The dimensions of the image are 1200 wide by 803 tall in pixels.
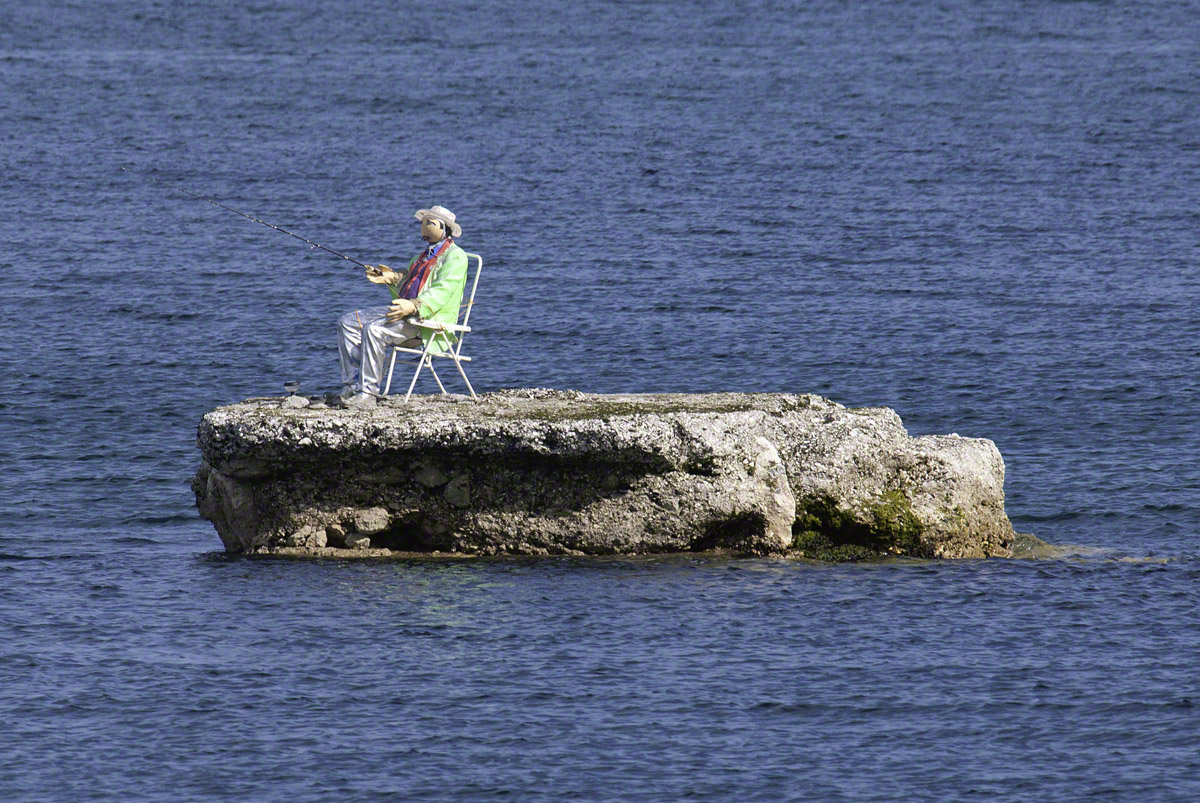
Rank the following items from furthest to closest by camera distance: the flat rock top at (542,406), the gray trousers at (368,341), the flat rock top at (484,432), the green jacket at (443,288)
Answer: the gray trousers at (368,341) < the green jacket at (443,288) < the flat rock top at (542,406) < the flat rock top at (484,432)

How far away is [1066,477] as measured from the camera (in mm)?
20828

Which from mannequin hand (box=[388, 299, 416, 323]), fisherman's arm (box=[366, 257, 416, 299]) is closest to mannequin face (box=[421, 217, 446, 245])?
fisherman's arm (box=[366, 257, 416, 299])

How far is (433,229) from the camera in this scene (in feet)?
54.8

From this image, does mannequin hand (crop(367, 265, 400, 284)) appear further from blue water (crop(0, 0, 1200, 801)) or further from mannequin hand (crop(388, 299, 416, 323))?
blue water (crop(0, 0, 1200, 801))

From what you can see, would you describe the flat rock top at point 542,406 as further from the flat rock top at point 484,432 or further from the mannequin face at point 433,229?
the mannequin face at point 433,229

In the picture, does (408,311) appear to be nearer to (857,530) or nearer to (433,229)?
(433,229)

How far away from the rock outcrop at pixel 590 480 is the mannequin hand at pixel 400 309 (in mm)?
883

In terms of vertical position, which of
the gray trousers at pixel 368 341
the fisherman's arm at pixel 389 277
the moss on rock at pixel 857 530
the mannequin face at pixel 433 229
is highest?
the mannequin face at pixel 433 229

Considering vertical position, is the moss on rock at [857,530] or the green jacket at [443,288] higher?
the green jacket at [443,288]

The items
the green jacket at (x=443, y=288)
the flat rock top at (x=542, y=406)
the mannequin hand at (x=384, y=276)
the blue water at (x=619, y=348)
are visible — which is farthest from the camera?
→ the mannequin hand at (x=384, y=276)

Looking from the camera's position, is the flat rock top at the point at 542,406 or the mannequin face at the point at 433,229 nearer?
the flat rock top at the point at 542,406

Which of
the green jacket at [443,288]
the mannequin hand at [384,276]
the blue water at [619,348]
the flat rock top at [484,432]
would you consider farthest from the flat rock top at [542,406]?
the blue water at [619,348]

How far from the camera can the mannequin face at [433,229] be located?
16703 mm

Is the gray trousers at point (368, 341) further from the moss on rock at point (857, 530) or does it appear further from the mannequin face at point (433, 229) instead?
the moss on rock at point (857, 530)
